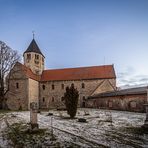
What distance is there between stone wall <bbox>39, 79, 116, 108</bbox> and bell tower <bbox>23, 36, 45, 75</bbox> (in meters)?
3.81

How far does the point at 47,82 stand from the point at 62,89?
390 centimetres

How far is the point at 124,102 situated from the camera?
29.3 m

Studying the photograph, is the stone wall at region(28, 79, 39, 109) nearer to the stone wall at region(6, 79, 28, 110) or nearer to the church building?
the church building

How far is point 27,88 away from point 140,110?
21.7 m

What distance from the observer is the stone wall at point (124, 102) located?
1050 inches

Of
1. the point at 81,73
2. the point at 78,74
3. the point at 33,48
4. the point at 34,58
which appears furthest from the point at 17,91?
the point at 81,73

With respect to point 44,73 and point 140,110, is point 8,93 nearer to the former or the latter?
point 44,73

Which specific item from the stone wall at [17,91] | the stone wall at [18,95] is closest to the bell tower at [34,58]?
the stone wall at [17,91]

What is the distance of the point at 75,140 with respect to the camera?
8.67 metres

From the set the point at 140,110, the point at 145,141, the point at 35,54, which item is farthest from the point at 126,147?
the point at 35,54

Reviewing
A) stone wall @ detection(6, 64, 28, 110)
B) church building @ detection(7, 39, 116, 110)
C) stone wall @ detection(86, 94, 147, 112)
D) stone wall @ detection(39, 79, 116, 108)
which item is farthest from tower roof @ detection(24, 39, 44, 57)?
stone wall @ detection(86, 94, 147, 112)

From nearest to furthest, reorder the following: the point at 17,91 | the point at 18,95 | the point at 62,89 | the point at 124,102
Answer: the point at 124,102, the point at 18,95, the point at 17,91, the point at 62,89

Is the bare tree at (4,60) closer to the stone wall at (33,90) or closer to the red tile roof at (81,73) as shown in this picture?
the stone wall at (33,90)

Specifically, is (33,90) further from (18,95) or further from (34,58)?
(34,58)
